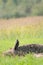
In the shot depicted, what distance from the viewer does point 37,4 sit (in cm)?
4134

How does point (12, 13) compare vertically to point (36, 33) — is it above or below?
below

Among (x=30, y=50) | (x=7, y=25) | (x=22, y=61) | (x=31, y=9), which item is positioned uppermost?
(x=22, y=61)

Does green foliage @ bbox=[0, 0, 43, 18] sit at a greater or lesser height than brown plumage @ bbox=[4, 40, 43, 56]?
lesser

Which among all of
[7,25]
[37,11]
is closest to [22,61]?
[7,25]

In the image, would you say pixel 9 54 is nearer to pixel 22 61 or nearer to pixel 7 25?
pixel 22 61

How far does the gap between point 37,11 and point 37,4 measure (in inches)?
52.4

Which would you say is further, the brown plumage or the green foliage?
the green foliage

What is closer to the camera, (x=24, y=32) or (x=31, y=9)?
(x=24, y=32)

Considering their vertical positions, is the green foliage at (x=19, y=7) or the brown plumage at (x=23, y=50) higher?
the brown plumage at (x=23, y=50)

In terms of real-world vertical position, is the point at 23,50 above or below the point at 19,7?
above

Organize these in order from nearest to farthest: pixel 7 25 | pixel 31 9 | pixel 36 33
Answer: pixel 36 33 < pixel 7 25 < pixel 31 9

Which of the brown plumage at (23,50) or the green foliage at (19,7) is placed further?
the green foliage at (19,7)

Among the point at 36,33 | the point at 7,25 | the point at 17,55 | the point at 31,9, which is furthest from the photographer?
the point at 31,9

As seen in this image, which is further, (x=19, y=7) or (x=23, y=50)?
(x=19, y=7)
